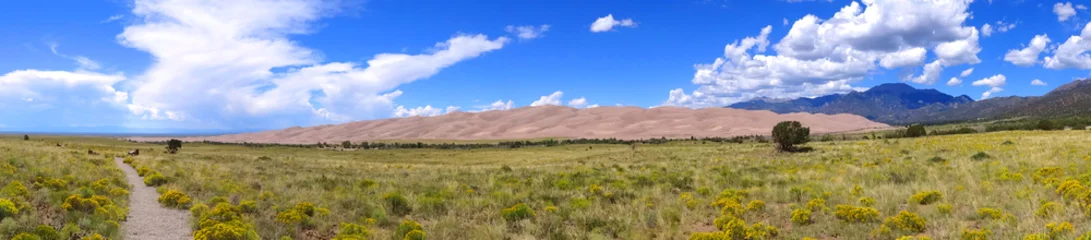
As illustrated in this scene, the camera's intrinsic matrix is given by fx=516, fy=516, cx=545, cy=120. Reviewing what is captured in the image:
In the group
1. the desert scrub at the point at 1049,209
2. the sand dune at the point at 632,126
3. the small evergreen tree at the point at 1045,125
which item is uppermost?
the sand dune at the point at 632,126

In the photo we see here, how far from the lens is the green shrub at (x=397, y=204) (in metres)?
14.0

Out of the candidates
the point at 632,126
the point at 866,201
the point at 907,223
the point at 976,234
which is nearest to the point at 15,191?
the point at 907,223

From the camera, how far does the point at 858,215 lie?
10031 millimetres

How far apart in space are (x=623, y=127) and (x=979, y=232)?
522 feet

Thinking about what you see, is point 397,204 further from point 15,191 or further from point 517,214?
point 15,191

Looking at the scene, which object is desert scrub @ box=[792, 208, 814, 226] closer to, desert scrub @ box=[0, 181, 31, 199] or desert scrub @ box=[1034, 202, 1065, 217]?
desert scrub @ box=[1034, 202, 1065, 217]

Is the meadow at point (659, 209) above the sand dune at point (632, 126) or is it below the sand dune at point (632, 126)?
below

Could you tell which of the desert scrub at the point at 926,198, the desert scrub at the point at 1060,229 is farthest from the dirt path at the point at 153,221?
the desert scrub at the point at 926,198

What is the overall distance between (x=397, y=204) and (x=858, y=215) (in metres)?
11.2

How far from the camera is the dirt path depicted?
9.60m

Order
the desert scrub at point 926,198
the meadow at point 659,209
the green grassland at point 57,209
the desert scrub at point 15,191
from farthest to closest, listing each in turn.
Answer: the desert scrub at point 926,198
the desert scrub at point 15,191
the meadow at point 659,209
the green grassland at point 57,209

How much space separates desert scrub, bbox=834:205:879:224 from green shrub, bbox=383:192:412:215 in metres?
10.3

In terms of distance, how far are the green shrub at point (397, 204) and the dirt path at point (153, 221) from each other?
4.63 meters

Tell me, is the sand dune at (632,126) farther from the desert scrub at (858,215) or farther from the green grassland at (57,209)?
the green grassland at (57,209)
